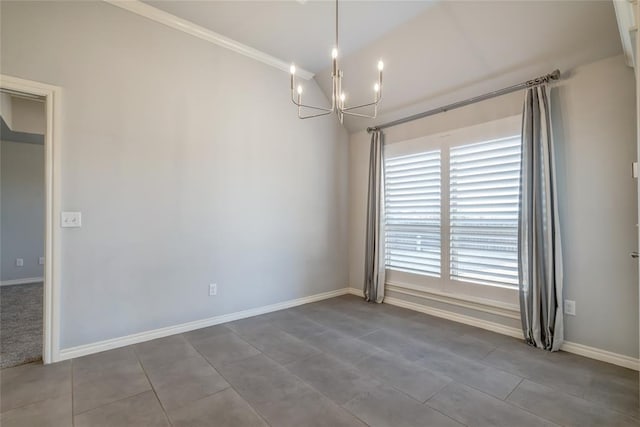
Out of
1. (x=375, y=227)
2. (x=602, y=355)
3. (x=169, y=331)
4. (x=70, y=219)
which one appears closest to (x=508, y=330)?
(x=602, y=355)

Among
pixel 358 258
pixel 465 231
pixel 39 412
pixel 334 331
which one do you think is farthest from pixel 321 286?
pixel 39 412

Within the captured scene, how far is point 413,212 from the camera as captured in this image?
13.1ft

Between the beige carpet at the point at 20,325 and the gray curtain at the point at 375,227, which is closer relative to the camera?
the beige carpet at the point at 20,325

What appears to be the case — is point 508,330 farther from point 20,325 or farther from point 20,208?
point 20,208

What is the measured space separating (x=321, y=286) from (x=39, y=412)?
3152mm

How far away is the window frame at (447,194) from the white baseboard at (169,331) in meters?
1.48

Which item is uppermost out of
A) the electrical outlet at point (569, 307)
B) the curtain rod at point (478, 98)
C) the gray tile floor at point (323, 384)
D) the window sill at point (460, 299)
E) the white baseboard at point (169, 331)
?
the curtain rod at point (478, 98)

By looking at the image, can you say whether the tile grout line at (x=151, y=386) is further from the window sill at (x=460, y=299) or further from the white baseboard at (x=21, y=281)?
the white baseboard at (x=21, y=281)

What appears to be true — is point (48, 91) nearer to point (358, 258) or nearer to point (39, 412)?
point (39, 412)

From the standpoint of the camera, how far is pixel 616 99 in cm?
252

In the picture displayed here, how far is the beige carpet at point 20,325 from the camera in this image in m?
2.62

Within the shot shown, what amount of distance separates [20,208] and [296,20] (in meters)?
6.08

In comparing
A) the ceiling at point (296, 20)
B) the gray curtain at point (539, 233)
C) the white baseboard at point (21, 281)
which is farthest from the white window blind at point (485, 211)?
the white baseboard at point (21, 281)

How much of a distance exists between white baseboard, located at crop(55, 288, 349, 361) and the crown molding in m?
3.08
